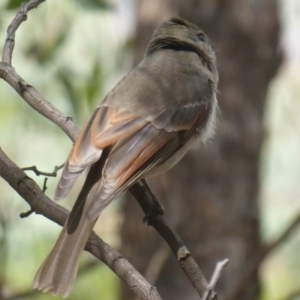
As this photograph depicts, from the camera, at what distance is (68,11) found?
6172mm

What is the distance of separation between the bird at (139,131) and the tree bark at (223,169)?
3.15 ft

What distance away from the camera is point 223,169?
6066 mm

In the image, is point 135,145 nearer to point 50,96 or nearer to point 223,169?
point 223,169

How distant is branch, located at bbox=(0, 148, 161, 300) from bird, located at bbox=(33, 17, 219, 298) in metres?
0.12

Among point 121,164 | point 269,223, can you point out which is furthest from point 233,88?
point 269,223

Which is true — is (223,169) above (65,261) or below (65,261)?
above

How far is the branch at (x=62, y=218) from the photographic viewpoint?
2.87 metres

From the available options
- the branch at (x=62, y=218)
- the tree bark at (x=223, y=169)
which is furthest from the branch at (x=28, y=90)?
the tree bark at (x=223, y=169)

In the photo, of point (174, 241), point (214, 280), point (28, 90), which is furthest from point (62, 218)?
point (214, 280)

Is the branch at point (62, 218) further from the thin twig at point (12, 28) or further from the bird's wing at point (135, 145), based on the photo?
the thin twig at point (12, 28)

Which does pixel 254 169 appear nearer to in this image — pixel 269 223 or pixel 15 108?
pixel 15 108

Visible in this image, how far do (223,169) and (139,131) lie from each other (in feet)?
7.38

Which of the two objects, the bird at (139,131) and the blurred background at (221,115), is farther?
the blurred background at (221,115)

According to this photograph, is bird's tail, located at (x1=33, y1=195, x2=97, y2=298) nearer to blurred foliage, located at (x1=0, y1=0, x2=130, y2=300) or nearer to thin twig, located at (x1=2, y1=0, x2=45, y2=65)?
thin twig, located at (x1=2, y1=0, x2=45, y2=65)
